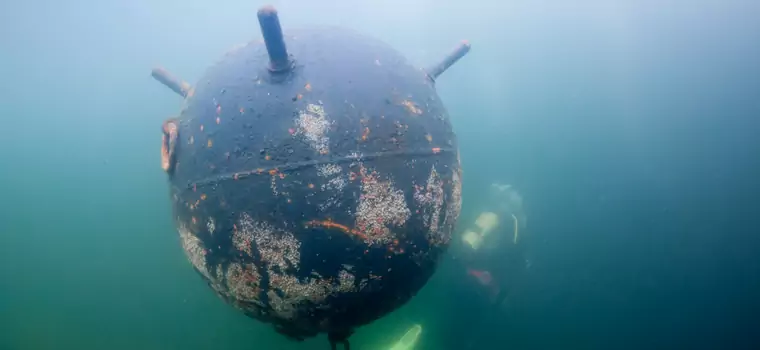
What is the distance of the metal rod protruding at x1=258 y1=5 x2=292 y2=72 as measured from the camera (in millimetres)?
1753

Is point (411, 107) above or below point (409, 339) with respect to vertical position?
above

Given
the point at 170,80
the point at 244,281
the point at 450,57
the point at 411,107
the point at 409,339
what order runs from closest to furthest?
the point at 244,281 < the point at 411,107 < the point at 170,80 < the point at 450,57 < the point at 409,339

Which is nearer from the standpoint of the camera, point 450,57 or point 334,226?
point 334,226

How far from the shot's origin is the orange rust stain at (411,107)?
212cm

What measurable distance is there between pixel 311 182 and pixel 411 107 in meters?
0.77

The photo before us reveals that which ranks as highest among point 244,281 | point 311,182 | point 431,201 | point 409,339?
point 431,201

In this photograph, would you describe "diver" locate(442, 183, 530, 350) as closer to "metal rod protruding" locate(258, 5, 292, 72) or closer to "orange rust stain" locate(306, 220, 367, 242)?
"orange rust stain" locate(306, 220, 367, 242)

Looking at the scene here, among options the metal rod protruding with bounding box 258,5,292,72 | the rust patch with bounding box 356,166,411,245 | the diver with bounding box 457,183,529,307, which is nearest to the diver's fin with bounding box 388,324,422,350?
the diver with bounding box 457,183,529,307

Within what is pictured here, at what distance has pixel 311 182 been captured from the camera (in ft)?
5.88

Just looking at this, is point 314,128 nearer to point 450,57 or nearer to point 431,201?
point 431,201

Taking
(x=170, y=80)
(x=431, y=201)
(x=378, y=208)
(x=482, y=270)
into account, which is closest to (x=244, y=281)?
(x=378, y=208)

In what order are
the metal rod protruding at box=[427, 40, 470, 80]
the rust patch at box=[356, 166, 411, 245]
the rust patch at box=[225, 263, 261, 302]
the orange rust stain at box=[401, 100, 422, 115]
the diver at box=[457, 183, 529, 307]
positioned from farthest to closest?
the diver at box=[457, 183, 529, 307], the metal rod protruding at box=[427, 40, 470, 80], the orange rust stain at box=[401, 100, 422, 115], the rust patch at box=[225, 263, 261, 302], the rust patch at box=[356, 166, 411, 245]

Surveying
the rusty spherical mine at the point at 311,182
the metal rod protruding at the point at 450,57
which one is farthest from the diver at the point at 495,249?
the rusty spherical mine at the point at 311,182

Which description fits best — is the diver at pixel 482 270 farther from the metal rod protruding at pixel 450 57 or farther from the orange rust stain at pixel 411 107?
the orange rust stain at pixel 411 107
